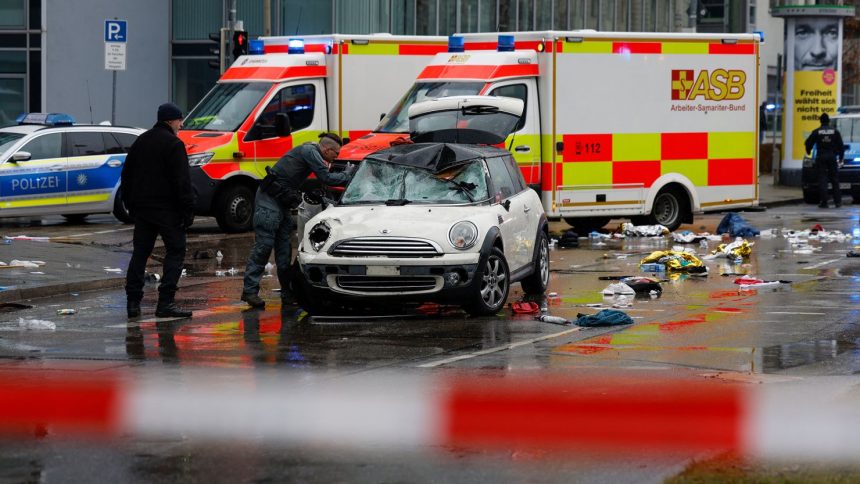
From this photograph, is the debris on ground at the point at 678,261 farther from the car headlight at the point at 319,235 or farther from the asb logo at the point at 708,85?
the asb logo at the point at 708,85

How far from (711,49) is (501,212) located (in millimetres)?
10603

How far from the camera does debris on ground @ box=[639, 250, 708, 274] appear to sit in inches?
659

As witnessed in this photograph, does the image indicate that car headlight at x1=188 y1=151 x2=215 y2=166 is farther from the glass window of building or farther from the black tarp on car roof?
the glass window of building

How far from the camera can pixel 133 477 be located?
6.65m

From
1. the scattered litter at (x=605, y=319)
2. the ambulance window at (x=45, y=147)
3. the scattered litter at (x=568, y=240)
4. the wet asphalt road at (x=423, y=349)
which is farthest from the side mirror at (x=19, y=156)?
the scattered litter at (x=605, y=319)

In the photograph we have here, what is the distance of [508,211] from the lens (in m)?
13.7

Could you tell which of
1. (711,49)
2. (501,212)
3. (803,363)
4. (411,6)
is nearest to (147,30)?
(411,6)

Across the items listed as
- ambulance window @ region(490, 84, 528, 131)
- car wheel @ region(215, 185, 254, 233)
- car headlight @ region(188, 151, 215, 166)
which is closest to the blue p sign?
car headlight @ region(188, 151, 215, 166)

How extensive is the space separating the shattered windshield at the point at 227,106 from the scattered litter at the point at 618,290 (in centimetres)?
920

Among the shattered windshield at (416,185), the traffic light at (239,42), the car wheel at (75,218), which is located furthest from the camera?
the traffic light at (239,42)

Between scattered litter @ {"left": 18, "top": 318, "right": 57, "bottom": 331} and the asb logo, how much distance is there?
12.5 metres

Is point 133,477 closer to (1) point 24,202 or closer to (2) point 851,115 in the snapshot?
(1) point 24,202

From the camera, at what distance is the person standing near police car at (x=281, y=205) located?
44.8ft

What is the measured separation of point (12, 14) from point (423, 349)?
27487 mm
